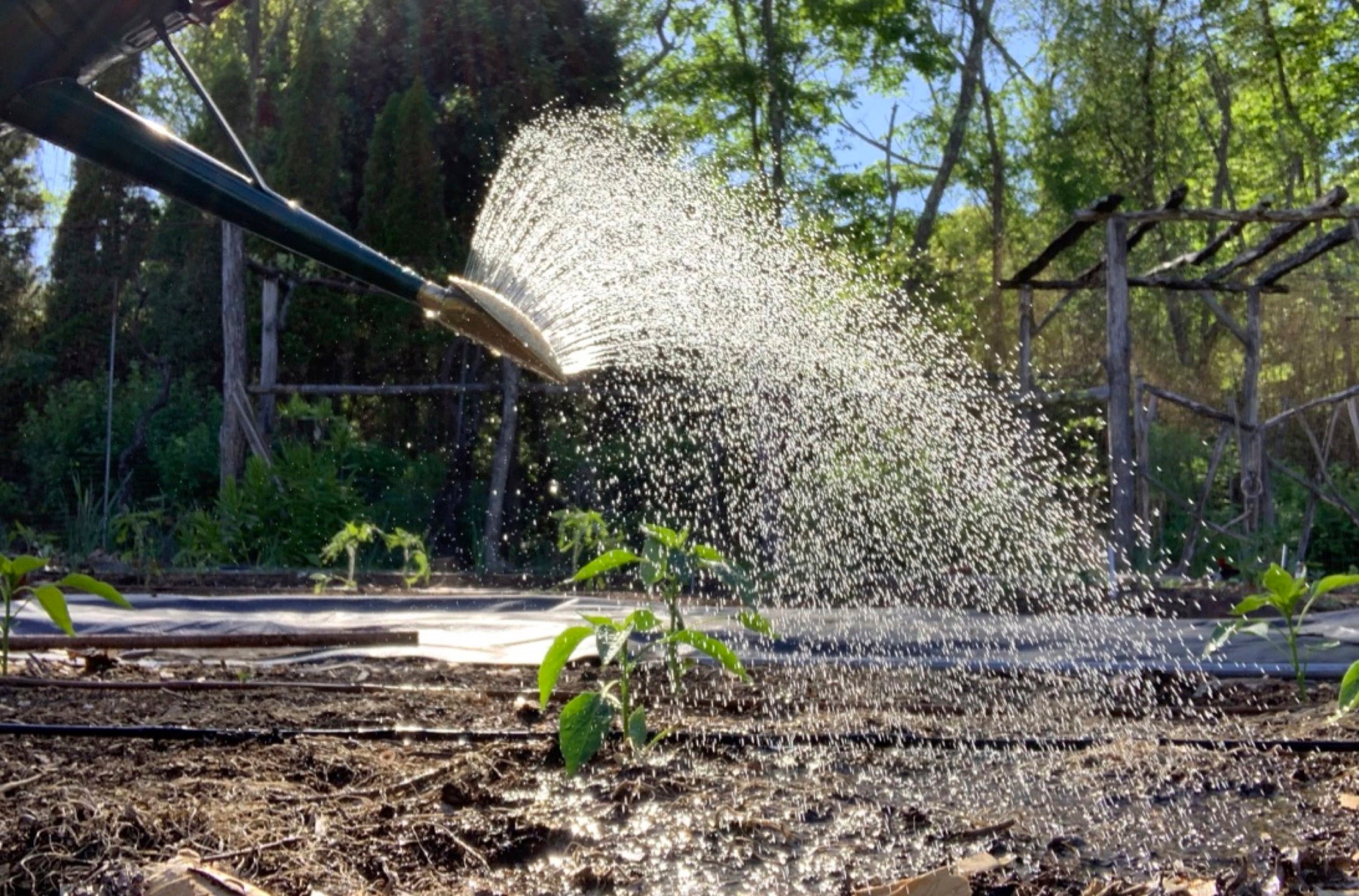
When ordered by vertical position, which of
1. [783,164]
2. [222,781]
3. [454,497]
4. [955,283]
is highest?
[783,164]

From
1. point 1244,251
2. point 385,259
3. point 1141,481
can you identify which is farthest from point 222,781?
point 1244,251

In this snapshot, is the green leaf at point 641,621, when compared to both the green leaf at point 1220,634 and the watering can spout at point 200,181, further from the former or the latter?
the green leaf at point 1220,634

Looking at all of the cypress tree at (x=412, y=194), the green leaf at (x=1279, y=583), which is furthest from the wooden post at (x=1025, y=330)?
the green leaf at (x=1279, y=583)

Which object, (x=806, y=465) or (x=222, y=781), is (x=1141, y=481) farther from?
(x=222, y=781)

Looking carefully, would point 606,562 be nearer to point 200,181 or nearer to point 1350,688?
point 200,181

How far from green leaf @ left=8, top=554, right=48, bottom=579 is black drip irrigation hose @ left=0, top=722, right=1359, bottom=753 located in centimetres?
48

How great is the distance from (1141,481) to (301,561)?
537 cm

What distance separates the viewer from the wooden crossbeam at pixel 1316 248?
7.98 meters

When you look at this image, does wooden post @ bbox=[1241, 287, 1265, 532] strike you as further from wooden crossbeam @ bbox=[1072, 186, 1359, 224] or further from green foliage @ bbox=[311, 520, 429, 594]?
green foliage @ bbox=[311, 520, 429, 594]

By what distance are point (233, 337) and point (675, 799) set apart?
7.66 m

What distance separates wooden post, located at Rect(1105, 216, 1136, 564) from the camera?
293 inches

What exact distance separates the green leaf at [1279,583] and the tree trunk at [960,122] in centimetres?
1084

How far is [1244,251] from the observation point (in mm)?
8383

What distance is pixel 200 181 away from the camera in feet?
6.94
